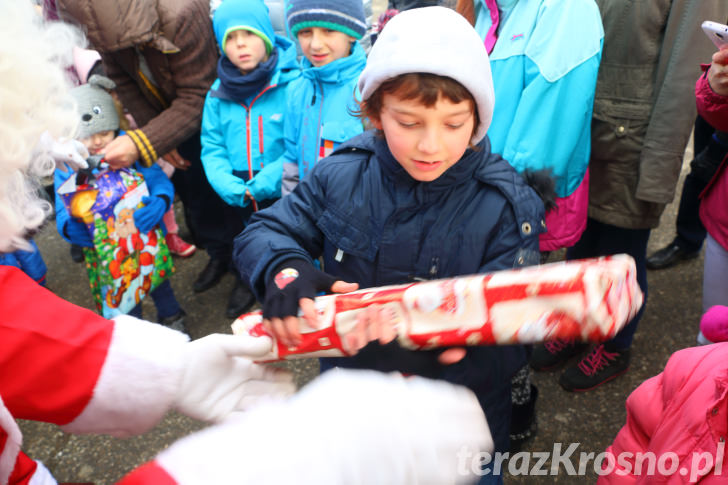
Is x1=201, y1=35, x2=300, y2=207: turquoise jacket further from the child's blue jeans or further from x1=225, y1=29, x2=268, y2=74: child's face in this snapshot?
the child's blue jeans

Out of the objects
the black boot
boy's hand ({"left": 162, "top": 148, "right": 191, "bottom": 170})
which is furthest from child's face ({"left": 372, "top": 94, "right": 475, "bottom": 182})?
the black boot

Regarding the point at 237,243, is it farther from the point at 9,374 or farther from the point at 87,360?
the point at 9,374

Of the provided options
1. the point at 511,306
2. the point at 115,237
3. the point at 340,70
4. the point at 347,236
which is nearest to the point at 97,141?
the point at 115,237

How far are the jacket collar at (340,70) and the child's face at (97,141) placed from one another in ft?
3.82

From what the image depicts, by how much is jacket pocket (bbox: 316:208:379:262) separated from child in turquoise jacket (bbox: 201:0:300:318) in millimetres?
1324

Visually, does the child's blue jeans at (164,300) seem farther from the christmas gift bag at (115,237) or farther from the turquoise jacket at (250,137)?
the turquoise jacket at (250,137)

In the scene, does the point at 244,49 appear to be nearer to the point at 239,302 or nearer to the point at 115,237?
the point at 115,237

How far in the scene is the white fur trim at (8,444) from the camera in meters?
0.87

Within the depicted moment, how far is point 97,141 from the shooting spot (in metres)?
2.66

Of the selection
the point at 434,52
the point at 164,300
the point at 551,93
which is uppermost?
the point at 434,52

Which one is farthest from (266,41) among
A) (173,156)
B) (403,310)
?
(403,310)

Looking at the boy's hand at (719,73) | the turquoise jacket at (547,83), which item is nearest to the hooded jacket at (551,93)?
the turquoise jacket at (547,83)

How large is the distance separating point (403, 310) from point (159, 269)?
86.0 inches

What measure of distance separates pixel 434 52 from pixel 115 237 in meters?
2.06
